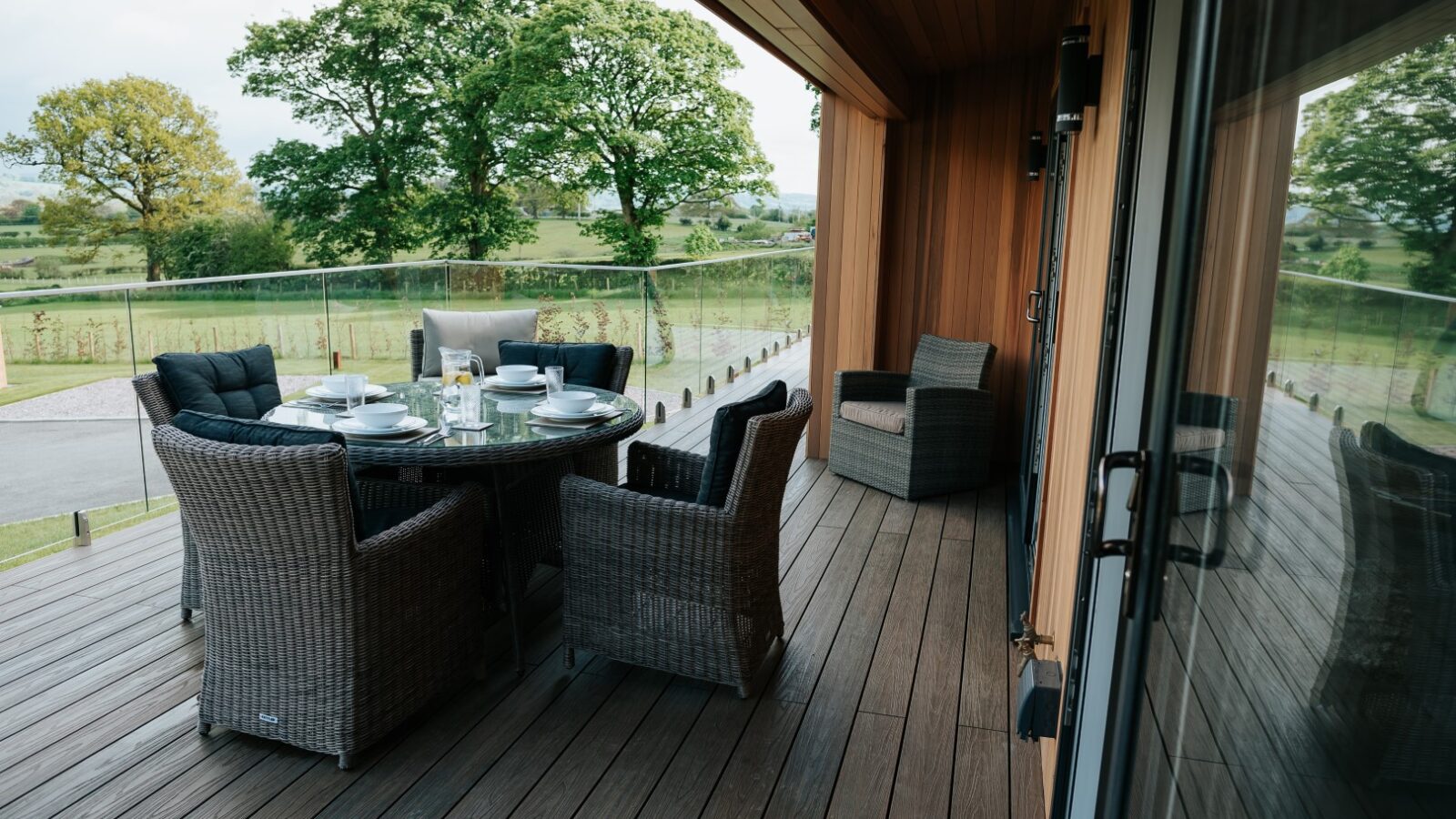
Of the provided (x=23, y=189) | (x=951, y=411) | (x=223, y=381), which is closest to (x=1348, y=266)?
(x=223, y=381)

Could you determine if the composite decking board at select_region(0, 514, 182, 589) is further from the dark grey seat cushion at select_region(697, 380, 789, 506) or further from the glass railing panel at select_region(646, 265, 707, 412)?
the glass railing panel at select_region(646, 265, 707, 412)

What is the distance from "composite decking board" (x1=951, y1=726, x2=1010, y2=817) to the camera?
2336 millimetres

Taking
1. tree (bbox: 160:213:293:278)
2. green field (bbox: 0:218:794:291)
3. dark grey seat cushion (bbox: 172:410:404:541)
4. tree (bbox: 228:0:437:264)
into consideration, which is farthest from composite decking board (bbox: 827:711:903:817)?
tree (bbox: 160:213:293:278)

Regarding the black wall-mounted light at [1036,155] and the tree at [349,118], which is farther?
the tree at [349,118]

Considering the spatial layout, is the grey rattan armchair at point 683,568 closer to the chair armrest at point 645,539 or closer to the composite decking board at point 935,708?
the chair armrest at point 645,539

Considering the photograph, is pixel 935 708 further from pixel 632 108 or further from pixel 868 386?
pixel 632 108

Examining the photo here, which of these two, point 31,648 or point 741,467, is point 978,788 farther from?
point 31,648

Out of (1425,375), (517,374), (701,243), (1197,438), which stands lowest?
(517,374)

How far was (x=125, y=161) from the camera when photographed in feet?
56.2

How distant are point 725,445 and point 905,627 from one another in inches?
44.6

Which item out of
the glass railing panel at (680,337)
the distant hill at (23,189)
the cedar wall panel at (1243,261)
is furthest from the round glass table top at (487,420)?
the distant hill at (23,189)

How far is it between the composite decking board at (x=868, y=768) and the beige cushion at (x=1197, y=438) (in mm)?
1453

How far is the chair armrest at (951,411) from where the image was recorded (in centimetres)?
482

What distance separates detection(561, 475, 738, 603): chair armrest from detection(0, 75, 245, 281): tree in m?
17.8
